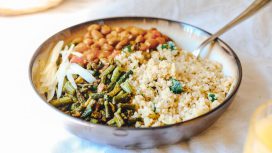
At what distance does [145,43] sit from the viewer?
85 cm

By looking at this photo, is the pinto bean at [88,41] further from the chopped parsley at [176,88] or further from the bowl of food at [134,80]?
the chopped parsley at [176,88]

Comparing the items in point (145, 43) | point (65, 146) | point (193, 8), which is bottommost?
point (65, 146)

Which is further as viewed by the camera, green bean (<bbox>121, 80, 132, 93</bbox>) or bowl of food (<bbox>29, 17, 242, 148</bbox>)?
green bean (<bbox>121, 80, 132, 93</bbox>)

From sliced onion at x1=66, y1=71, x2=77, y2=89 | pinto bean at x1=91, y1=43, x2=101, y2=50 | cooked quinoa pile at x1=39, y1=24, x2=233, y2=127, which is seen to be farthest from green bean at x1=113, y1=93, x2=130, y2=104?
pinto bean at x1=91, y1=43, x2=101, y2=50

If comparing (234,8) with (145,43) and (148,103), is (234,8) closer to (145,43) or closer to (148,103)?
(145,43)

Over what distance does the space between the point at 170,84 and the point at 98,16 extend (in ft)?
1.49

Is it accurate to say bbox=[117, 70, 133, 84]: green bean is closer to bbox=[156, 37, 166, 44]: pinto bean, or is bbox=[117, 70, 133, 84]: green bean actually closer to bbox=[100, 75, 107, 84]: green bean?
bbox=[100, 75, 107, 84]: green bean

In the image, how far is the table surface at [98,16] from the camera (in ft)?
2.12

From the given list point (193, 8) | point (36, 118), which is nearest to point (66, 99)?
point (36, 118)

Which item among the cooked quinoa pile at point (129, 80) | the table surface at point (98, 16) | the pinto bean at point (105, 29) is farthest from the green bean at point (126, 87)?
the pinto bean at point (105, 29)

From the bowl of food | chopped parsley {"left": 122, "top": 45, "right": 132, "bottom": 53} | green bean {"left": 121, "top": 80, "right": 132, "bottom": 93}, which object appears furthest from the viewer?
chopped parsley {"left": 122, "top": 45, "right": 132, "bottom": 53}

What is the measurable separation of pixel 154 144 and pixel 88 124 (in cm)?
11

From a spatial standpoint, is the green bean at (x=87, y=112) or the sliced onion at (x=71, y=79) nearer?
the green bean at (x=87, y=112)

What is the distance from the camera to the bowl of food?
59cm
